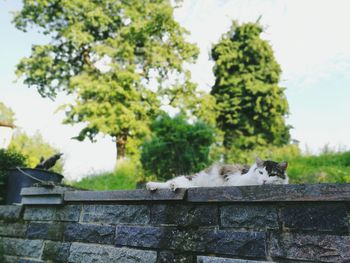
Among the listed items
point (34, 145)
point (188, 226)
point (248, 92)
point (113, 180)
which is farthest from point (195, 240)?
point (34, 145)

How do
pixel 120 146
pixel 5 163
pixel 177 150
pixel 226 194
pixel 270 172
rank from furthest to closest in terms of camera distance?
pixel 120 146 < pixel 177 150 < pixel 5 163 < pixel 270 172 < pixel 226 194

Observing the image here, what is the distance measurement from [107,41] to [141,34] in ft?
4.45

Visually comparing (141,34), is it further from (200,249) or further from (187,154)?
(200,249)

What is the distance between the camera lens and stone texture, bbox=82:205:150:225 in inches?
70.1

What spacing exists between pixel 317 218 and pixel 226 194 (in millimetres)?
422

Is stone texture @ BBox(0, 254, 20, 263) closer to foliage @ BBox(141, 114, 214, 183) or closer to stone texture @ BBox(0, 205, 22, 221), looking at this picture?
stone texture @ BBox(0, 205, 22, 221)

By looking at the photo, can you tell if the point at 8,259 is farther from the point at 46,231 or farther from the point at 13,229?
the point at 46,231

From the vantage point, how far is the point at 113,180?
6625 mm

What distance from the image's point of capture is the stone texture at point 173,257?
5.03ft

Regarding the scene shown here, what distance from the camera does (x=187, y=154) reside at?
503cm

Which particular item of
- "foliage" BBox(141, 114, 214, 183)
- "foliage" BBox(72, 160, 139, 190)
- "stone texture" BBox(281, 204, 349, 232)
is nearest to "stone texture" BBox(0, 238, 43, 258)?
"stone texture" BBox(281, 204, 349, 232)

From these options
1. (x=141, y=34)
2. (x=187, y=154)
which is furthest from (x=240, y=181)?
(x=141, y=34)

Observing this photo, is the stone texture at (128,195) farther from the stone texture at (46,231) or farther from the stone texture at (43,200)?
the stone texture at (46,231)

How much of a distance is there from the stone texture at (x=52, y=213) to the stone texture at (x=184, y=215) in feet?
2.37
